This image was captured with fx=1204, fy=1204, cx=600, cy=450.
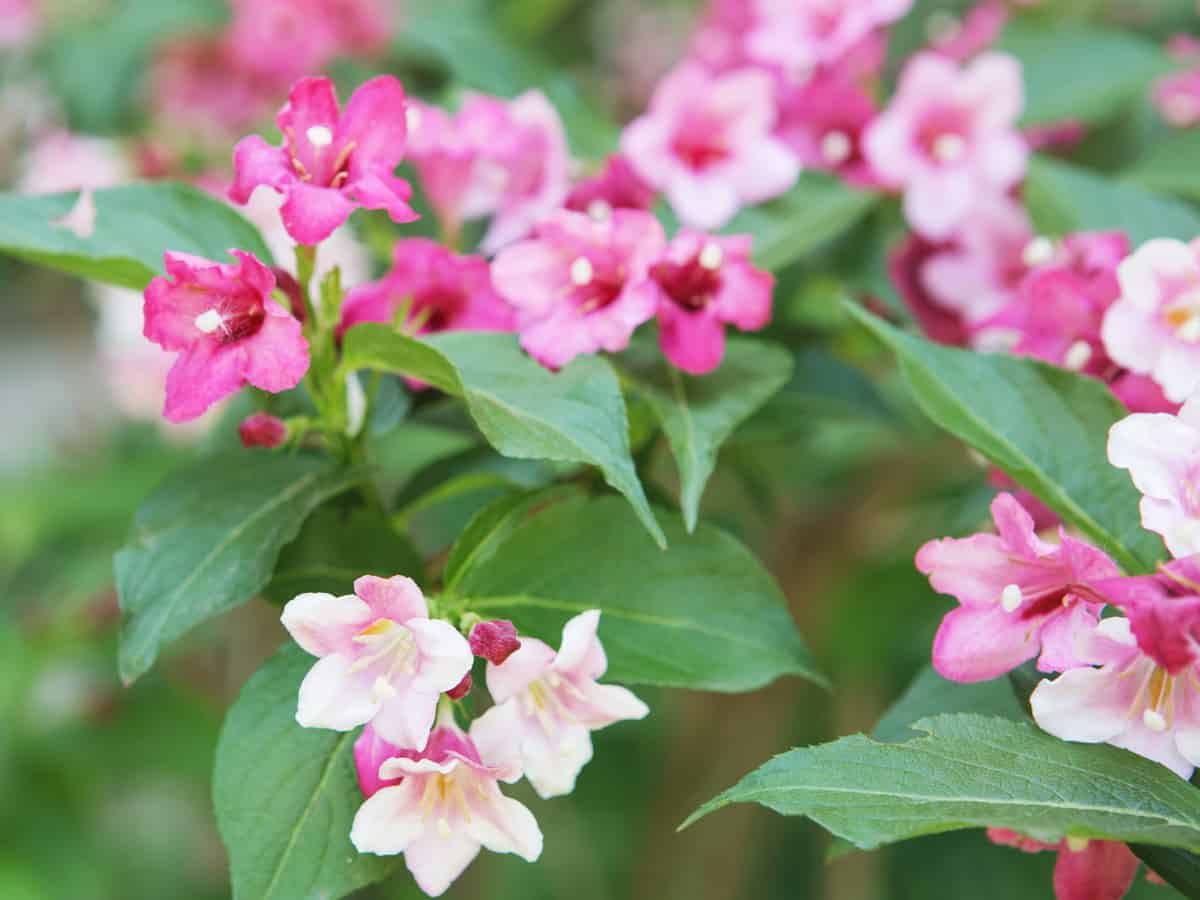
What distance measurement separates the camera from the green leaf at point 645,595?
51cm

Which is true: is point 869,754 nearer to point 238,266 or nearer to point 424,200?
point 238,266

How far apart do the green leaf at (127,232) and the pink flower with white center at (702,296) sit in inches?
7.9

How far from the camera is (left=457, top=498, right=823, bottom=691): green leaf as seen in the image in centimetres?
51

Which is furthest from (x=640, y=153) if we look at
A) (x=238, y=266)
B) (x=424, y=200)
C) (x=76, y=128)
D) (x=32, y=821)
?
(x=32, y=821)

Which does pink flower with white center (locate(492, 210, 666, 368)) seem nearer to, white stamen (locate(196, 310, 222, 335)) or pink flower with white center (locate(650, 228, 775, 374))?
pink flower with white center (locate(650, 228, 775, 374))

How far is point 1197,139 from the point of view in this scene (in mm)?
833

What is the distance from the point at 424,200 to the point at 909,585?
0.60 metres

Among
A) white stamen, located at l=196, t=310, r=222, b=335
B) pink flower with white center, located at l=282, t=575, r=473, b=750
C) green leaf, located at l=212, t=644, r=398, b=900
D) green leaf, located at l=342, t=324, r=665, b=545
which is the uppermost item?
white stamen, located at l=196, t=310, r=222, b=335

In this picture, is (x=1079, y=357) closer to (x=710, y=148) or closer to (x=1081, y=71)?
(x=710, y=148)

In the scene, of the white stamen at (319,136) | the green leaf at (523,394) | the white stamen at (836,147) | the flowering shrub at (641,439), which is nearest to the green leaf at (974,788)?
the flowering shrub at (641,439)

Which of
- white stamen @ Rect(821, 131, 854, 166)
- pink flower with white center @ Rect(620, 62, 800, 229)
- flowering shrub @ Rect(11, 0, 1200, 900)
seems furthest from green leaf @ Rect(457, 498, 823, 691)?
white stamen @ Rect(821, 131, 854, 166)

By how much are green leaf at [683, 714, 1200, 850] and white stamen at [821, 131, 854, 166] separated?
0.44 m

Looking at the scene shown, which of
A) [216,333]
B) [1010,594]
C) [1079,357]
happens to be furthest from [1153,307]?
[216,333]

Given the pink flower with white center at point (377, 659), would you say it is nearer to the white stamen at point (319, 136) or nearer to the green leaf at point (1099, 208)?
the white stamen at point (319, 136)
